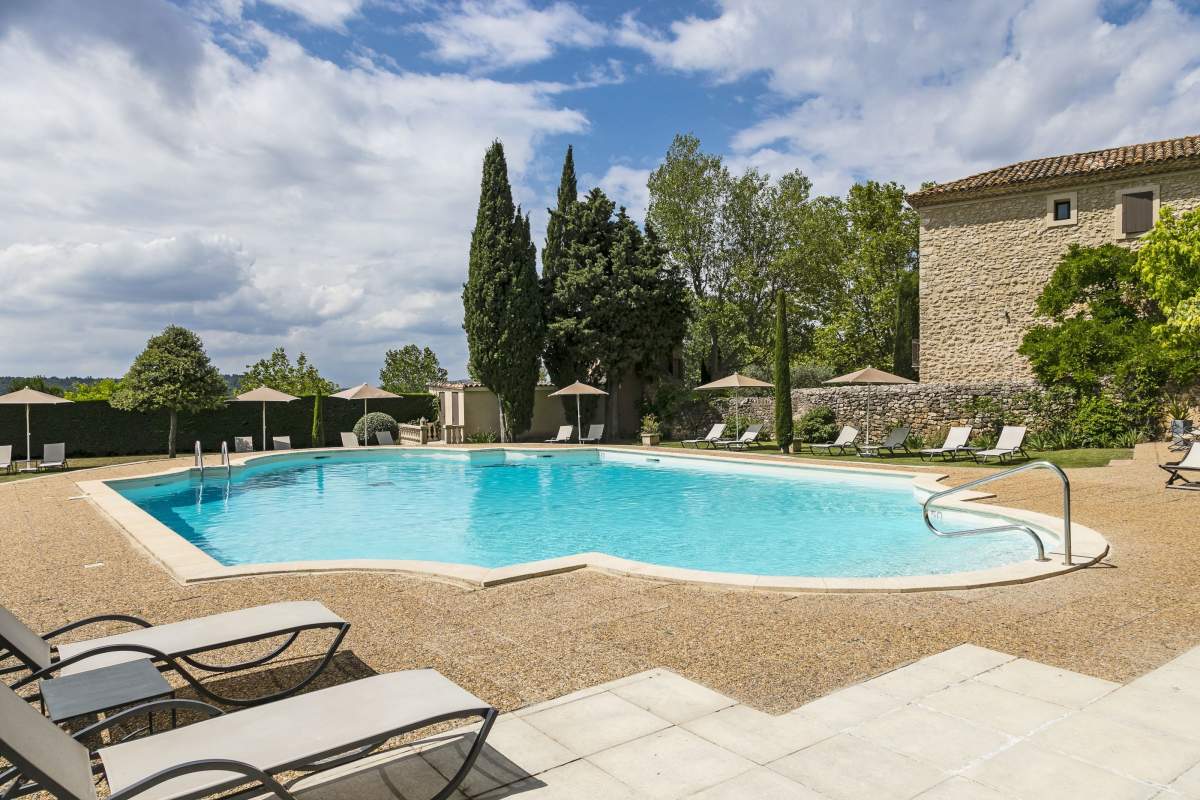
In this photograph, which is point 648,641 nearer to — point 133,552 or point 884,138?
point 133,552

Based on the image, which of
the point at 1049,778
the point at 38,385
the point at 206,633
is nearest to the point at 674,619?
the point at 1049,778

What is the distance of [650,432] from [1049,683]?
69.4ft

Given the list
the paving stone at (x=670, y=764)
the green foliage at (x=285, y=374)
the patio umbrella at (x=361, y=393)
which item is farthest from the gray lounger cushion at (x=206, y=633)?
the green foliage at (x=285, y=374)

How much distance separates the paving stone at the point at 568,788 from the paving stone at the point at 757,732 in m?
0.58

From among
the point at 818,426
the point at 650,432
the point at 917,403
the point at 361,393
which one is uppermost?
the point at 361,393

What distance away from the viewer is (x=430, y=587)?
247 inches

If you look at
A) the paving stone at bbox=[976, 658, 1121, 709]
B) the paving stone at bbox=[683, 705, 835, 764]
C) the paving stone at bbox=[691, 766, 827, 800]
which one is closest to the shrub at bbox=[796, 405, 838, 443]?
the paving stone at bbox=[976, 658, 1121, 709]

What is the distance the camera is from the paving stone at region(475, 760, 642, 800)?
283cm

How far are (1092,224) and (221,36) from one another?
77.4 feet

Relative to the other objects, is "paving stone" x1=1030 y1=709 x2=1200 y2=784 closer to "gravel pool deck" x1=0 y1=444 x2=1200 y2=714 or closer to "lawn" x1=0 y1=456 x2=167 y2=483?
"gravel pool deck" x1=0 y1=444 x2=1200 y2=714

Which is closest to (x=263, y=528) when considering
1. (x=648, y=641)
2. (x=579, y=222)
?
(x=648, y=641)

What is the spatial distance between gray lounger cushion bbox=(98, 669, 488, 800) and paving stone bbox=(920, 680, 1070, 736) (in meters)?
2.36

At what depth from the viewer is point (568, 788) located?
9.48ft

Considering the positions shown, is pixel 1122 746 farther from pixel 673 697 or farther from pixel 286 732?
pixel 286 732
